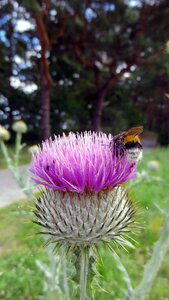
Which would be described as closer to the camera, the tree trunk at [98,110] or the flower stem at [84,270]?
the flower stem at [84,270]

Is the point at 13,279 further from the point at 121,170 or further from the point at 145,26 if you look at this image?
the point at 145,26

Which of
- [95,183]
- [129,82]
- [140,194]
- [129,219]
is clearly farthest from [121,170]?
[129,82]

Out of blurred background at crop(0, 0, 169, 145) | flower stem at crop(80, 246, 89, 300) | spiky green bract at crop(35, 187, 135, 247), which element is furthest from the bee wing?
blurred background at crop(0, 0, 169, 145)

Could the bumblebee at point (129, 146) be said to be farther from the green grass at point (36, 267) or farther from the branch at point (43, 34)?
the branch at point (43, 34)

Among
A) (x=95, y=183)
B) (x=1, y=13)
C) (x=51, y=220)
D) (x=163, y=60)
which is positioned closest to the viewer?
(x=95, y=183)

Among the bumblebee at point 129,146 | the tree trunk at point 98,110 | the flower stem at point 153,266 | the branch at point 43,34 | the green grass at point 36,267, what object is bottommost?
the green grass at point 36,267

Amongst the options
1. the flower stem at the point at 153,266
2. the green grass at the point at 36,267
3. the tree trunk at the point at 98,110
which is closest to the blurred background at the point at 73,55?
the tree trunk at the point at 98,110
